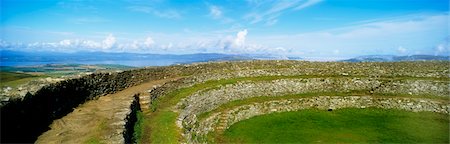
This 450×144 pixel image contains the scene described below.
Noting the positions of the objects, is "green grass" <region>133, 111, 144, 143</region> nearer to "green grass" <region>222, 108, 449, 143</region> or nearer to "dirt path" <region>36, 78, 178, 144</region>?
"dirt path" <region>36, 78, 178, 144</region>

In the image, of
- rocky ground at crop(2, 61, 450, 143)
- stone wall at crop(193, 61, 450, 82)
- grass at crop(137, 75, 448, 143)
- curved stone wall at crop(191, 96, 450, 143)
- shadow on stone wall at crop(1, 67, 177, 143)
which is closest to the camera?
shadow on stone wall at crop(1, 67, 177, 143)

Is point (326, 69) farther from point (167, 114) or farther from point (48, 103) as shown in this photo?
point (48, 103)

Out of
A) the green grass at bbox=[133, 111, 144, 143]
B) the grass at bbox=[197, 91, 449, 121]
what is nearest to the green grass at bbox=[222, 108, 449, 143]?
the grass at bbox=[197, 91, 449, 121]

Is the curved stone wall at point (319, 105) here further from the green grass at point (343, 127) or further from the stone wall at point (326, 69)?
the stone wall at point (326, 69)

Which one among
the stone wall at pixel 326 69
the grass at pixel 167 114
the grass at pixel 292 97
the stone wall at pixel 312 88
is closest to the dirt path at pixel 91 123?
the grass at pixel 167 114

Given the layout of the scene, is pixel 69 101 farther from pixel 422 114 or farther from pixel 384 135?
pixel 422 114
